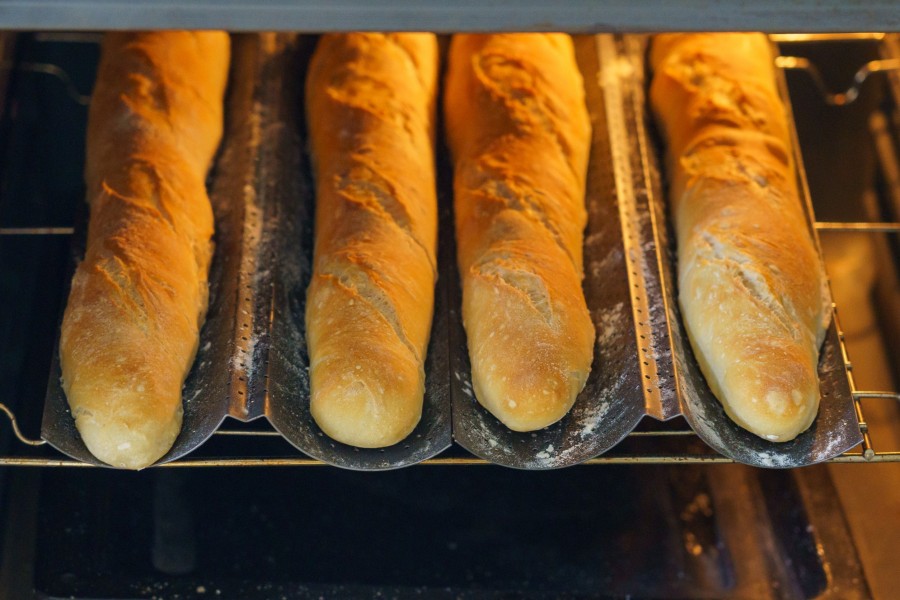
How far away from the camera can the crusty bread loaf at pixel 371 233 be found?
2.45m

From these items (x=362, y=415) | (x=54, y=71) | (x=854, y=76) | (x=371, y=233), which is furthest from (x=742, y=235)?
(x=54, y=71)

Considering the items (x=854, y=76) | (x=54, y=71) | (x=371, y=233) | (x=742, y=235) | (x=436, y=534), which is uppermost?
(x=54, y=71)

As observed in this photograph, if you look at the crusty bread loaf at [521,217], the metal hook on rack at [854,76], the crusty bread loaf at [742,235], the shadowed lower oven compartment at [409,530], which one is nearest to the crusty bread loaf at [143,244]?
the shadowed lower oven compartment at [409,530]

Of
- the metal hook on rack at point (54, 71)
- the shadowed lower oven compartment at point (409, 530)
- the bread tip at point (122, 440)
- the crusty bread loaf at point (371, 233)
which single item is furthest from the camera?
the metal hook on rack at point (54, 71)

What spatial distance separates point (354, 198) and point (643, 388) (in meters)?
1.02

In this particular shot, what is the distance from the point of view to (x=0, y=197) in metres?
2.92

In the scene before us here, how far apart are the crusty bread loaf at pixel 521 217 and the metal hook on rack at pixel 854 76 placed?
33.2 inches

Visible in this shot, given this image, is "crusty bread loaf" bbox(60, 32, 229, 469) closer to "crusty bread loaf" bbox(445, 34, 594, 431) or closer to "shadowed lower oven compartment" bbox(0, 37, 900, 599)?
"shadowed lower oven compartment" bbox(0, 37, 900, 599)

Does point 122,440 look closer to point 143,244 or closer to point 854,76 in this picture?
point 143,244

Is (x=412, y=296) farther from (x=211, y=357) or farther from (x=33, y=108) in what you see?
(x=33, y=108)

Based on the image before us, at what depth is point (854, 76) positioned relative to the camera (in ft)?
11.9

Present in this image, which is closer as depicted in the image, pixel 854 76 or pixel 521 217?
pixel 521 217

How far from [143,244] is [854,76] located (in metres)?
2.75

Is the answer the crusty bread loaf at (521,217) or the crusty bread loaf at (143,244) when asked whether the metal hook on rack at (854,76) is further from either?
the crusty bread loaf at (143,244)
